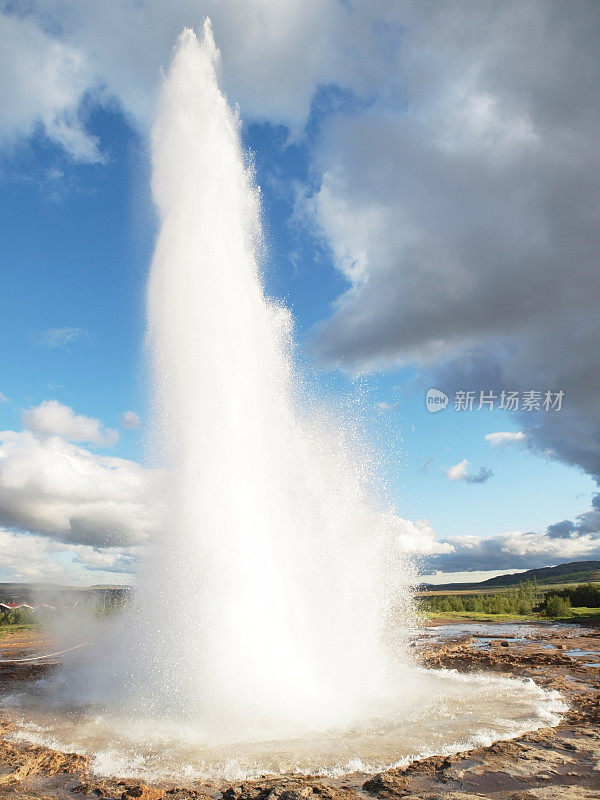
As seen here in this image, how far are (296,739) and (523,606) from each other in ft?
199

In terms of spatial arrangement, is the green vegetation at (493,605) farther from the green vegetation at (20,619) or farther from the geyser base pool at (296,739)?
Answer: the geyser base pool at (296,739)

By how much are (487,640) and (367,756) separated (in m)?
26.8

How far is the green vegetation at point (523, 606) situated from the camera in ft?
181

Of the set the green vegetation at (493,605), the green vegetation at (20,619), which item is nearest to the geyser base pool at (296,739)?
the green vegetation at (20,619)

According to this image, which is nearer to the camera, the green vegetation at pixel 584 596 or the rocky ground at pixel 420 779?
the rocky ground at pixel 420 779

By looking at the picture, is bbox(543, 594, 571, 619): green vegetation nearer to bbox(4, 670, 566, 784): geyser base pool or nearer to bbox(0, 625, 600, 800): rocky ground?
bbox(4, 670, 566, 784): geyser base pool

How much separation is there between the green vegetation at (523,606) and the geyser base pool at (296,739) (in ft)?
154

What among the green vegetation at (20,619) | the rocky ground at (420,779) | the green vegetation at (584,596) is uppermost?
the green vegetation at (584,596)

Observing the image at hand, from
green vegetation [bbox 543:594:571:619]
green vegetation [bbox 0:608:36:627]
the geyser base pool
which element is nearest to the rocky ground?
the geyser base pool

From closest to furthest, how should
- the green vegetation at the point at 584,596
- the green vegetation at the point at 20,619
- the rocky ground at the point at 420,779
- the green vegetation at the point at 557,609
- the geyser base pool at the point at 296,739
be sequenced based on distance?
1. the rocky ground at the point at 420,779
2. the geyser base pool at the point at 296,739
3. the green vegetation at the point at 557,609
4. the green vegetation at the point at 20,619
5. the green vegetation at the point at 584,596

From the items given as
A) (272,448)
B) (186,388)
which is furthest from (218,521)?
(186,388)

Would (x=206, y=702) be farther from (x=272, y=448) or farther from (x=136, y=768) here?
(x=272, y=448)

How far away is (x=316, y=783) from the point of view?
782 cm

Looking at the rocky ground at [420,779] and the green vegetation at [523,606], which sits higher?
the green vegetation at [523,606]
